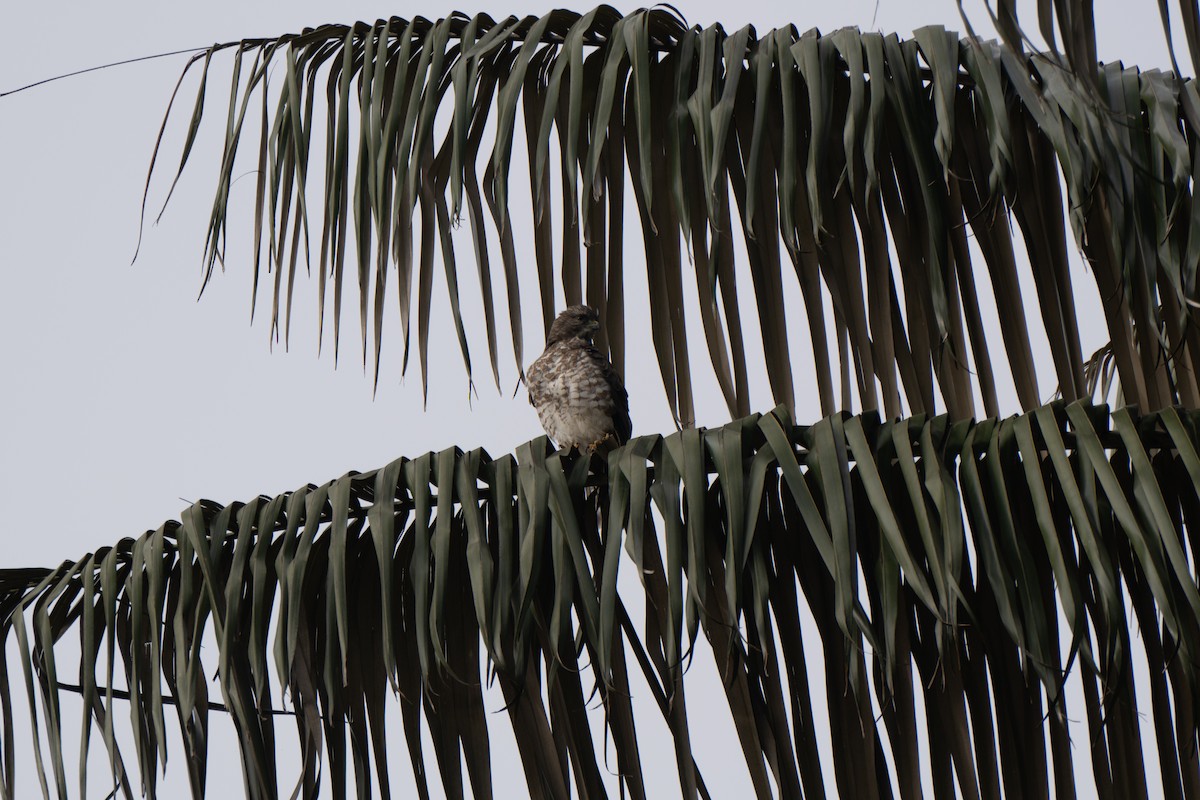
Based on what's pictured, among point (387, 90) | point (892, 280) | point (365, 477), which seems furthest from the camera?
point (387, 90)

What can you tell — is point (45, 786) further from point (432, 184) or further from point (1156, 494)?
point (1156, 494)

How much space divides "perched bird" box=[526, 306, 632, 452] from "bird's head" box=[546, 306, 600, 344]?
3cm

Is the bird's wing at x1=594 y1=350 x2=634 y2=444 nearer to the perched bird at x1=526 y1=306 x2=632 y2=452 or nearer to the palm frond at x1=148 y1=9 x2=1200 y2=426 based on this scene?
the perched bird at x1=526 y1=306 x2=632 y2=452

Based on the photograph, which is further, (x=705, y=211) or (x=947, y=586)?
(x=705, y=211)

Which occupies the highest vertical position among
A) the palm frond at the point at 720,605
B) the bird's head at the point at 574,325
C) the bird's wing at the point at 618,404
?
the bird's head at the point at 574,325

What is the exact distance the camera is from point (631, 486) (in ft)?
7.95

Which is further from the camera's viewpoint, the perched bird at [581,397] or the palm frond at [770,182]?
the perched bird at [581,397]

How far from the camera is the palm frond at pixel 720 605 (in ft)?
7.62

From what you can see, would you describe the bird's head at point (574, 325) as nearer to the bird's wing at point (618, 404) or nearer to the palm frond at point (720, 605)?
the bird's wing at point (618, 404)

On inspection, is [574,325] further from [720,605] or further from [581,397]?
[720,605]

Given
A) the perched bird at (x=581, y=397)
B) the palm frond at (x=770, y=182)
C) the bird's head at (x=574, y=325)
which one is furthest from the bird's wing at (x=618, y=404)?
the palm frond at (x=770, y=182)

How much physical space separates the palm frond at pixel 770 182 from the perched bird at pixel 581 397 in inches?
49.1

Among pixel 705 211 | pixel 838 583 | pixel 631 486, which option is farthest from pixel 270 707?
pixel 705 211

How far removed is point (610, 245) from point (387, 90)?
65 cm
